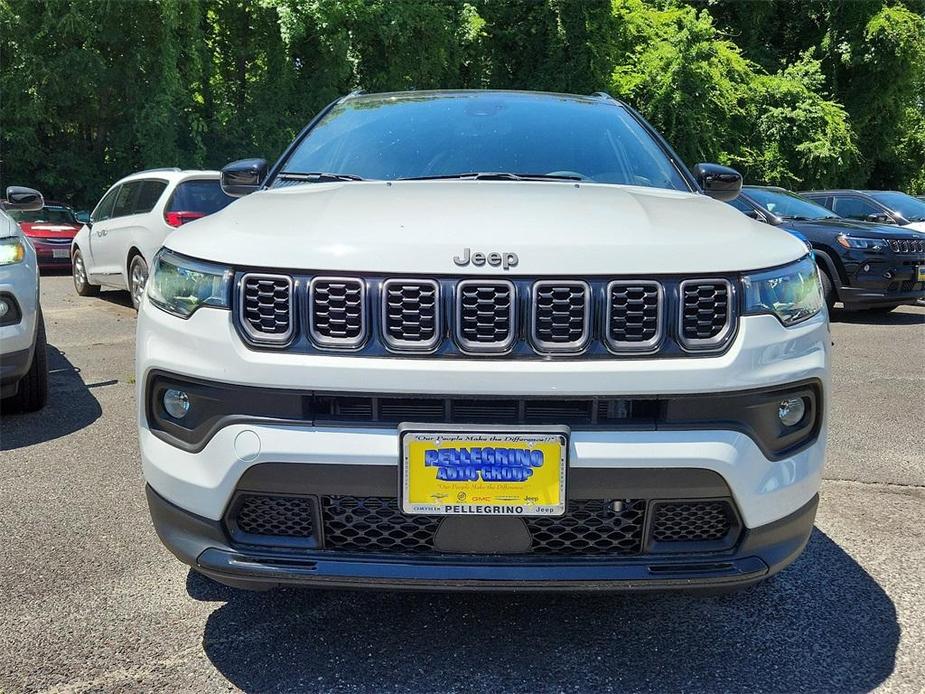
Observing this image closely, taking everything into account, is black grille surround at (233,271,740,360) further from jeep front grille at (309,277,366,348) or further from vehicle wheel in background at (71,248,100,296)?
vehicle wheel in background at (71,248,100,296)

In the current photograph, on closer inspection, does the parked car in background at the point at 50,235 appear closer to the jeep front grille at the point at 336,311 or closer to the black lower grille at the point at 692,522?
the jeep front grille at the point at 336,311

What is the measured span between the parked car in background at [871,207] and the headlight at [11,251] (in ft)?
34.0

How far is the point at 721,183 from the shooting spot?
309 cm

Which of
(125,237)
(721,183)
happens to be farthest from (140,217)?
(721,183)

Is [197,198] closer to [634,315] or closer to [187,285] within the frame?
[187,285]

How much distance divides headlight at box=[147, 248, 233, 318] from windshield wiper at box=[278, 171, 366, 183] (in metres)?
0.92

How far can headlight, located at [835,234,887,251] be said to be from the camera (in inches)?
348

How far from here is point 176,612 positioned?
2.48 m

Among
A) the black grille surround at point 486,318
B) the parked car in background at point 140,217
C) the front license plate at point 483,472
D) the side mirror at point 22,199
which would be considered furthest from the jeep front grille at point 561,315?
the parked car in background at point 140,217

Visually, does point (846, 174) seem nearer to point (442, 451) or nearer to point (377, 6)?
point (377, 6)

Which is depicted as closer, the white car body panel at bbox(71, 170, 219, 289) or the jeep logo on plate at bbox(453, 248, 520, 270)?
the jeep logo on plate at bbox(453, 248, 520, 270)

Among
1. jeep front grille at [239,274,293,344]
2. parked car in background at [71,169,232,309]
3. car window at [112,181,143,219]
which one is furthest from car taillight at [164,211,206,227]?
jeep front grille at [239,274,293,344]

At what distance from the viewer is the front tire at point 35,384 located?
4.48 m

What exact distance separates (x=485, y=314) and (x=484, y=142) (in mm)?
1464
